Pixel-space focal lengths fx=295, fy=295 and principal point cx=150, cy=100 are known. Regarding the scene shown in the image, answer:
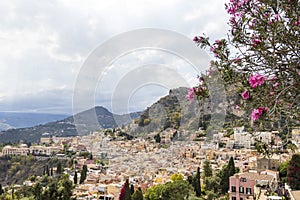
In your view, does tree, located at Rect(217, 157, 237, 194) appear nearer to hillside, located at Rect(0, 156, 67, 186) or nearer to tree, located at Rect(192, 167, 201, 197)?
tree, located at Rect(192, 167, 201, 197)

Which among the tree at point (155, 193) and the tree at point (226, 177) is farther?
the tree at point (226, 177)

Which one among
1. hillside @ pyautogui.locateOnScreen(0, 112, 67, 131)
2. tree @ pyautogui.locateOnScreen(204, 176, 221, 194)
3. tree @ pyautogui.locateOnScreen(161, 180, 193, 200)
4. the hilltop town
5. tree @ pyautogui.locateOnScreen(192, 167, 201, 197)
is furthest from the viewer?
hillside @ pyautogui.locateOnScreen(0, 112, 67, 131)

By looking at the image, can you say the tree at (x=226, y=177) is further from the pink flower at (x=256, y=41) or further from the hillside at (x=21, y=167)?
the hillside at (x=21, y=167)

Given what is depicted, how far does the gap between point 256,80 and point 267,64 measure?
5.2 inches

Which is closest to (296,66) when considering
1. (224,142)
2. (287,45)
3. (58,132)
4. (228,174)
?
(287,45)

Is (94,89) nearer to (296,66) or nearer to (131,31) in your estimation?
(131,31)

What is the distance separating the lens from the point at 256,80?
4.18 ft

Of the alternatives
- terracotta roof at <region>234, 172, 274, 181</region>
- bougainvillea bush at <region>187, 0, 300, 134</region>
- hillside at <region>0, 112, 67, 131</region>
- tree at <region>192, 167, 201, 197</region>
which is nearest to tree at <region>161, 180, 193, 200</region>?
tree at <region>192, 167, 201, 197</region>

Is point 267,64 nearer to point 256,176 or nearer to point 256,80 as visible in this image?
point 256,80

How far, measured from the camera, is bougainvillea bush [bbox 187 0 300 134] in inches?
50.0

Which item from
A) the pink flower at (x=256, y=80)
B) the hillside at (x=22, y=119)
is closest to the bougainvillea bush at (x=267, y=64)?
the pink flower at (x=256, y=80)

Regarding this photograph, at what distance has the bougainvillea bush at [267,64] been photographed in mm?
1271

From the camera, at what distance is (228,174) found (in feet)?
40.8

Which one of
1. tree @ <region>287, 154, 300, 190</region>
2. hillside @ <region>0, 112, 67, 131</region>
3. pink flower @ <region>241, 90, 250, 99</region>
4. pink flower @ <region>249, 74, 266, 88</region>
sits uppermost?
hillside @ <region>0, 112, 67, 131</region>
